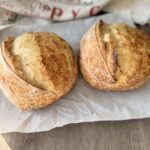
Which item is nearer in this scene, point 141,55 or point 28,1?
point 141,55

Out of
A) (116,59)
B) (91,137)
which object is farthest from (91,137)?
(116,59)

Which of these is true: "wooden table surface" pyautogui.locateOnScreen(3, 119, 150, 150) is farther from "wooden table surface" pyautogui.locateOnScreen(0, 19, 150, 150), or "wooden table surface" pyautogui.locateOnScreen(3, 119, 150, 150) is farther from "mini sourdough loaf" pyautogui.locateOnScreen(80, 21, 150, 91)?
"mini sourdough loaf" pyautogui.locateOnScreen(80, 21, 150, 91)

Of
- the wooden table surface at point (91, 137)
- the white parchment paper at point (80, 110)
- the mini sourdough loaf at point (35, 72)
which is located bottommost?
the wooden table surface at point (91, 137)

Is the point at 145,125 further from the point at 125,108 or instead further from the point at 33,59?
the point at 33,59

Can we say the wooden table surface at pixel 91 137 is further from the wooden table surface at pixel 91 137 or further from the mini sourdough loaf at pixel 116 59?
the mini sourdough loaf at pixel 116 59

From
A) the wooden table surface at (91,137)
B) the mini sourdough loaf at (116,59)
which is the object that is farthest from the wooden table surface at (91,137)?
the mini sourdough loaf at (116,59)

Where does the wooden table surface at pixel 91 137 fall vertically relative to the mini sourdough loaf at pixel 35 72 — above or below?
below

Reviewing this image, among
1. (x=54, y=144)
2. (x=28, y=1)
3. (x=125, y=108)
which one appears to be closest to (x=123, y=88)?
(x=125, y=108)
